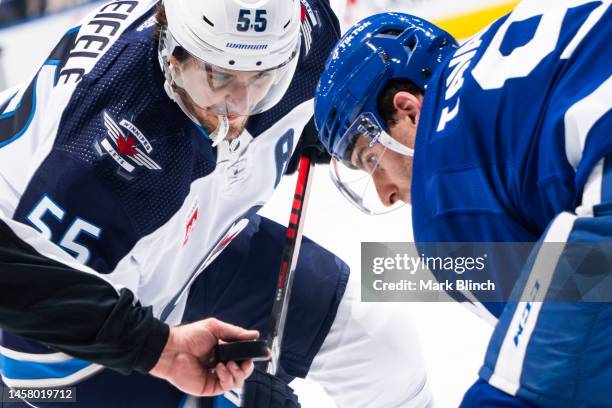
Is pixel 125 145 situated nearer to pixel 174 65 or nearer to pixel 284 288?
pixel 174 65

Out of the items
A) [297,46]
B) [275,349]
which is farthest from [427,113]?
[275,349]

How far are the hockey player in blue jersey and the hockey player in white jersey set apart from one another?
0.39 meters

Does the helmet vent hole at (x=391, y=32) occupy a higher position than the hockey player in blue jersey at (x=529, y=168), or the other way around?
the helmet vent hole at (x=391, y=32)

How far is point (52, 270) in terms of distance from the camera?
1724 millimetres

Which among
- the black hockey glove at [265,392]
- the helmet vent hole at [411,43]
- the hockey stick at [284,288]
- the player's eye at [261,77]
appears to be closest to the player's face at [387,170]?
the helmet vent hole at [411,43]

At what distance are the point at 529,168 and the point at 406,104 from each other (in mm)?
424

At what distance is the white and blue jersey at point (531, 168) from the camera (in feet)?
3.29

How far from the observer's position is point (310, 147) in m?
2.43

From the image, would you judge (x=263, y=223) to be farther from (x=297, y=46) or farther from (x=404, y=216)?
(x=404, y=216)

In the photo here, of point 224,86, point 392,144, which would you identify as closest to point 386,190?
point 392,144

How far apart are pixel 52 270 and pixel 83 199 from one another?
0.49 feet

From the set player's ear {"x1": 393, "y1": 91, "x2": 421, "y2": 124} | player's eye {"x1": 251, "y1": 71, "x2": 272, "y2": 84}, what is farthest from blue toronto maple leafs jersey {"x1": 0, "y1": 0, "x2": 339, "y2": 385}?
player's ear {"x1": 393, "y1": 91, "x2": 421, "y2": 124}

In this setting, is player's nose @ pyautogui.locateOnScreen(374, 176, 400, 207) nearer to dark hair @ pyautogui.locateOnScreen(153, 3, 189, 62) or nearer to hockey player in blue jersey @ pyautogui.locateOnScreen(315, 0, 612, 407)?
hockey player in blue jersey @ pyautogui.locateOnScreen(315, 0, 612, 407)

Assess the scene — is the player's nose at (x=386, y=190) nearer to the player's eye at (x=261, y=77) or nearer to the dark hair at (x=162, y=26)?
the player's eye at (x=261, y=77)
